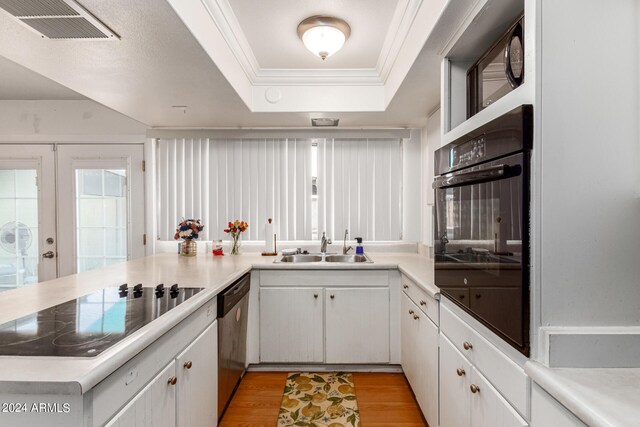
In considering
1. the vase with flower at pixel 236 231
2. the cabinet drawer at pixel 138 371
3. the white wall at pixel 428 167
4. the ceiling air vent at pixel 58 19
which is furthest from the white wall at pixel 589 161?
the vase with flower at pixel 236 231

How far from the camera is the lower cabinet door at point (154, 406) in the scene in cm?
101

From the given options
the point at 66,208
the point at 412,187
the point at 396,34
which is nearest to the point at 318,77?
the point at 396,34

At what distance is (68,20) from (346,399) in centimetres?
257

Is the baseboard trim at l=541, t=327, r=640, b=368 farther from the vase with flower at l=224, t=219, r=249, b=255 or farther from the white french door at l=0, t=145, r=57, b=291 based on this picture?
the white french door at l=0, t=145, r=57, b=291

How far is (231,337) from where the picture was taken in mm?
2135

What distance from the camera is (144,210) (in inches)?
130

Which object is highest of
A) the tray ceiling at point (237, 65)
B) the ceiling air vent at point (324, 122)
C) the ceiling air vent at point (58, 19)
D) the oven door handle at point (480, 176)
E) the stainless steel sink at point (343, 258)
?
the tray ceiling at point (237, 65)

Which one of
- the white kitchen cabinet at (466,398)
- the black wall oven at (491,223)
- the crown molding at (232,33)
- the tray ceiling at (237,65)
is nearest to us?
the black wall oven at (491,223)

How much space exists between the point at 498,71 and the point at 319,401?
7.07ft

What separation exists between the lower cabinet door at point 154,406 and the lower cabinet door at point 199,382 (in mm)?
62

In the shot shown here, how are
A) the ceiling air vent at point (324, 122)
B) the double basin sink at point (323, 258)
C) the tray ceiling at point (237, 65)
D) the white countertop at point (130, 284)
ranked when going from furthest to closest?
the double basin sink at point (323, 258)
the ceiling air vent at point (324, 122)
the tray ceiling at point (237, 65)
the white countertop at point (130, 284)

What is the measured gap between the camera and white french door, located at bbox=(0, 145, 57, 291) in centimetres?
326

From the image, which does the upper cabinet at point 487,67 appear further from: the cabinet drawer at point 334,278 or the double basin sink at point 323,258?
the double basin sink at point 323,258

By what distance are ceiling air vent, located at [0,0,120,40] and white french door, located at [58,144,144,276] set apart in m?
1.88
